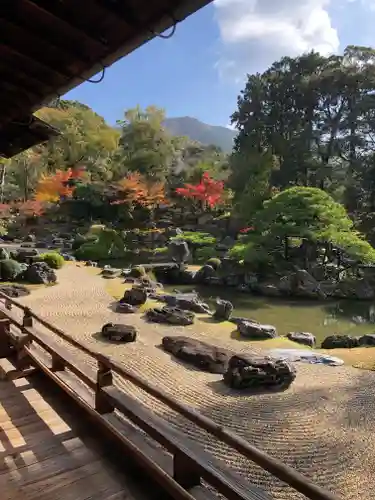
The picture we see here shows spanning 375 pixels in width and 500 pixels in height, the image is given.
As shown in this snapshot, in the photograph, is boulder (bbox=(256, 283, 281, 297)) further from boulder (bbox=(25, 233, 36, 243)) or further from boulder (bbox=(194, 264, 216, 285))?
boulder (bbox=(25, 233, 36, 243))

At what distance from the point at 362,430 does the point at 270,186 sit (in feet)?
64.5

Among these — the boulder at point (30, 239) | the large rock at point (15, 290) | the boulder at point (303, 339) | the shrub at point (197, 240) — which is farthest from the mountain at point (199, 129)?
the boulder at point (303, 339)

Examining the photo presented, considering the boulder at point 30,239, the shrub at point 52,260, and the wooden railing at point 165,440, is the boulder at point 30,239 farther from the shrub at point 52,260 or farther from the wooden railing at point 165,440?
the wooden railing at point 165,440

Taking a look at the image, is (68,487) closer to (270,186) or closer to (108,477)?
(108,477)

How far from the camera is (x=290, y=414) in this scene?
5066mm

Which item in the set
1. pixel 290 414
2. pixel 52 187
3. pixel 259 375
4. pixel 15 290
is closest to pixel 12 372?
pixel 290 414

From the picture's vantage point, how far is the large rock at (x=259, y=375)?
5918 millimetres

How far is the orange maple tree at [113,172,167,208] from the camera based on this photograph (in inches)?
995

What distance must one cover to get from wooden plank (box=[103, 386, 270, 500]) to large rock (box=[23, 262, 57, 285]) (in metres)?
11.9

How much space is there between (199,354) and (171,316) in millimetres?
2721

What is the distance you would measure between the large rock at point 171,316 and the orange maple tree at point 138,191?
53.1 ft

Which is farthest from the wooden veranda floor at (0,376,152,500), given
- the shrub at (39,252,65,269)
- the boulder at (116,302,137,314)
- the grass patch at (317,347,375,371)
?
the shrub at (39,252,65,269)

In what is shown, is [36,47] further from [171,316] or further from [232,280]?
[232,280]

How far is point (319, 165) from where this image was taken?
75.9ft
